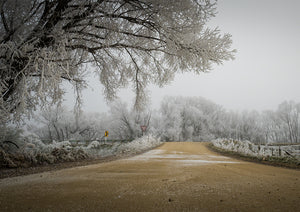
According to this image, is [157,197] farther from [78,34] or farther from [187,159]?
[187,159]

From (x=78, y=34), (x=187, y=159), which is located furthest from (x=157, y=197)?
(x=187, y=159)

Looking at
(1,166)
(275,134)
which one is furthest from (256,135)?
(1,166)

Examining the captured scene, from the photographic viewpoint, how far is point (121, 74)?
757cm

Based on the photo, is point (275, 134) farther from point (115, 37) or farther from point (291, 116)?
point (115, 37)

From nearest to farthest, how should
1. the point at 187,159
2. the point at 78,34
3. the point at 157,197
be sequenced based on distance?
the point at 157,197 → the point at 78,34 → the point at 187,159

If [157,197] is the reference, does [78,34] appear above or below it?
above

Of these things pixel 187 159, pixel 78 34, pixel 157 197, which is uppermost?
pixel 78 34

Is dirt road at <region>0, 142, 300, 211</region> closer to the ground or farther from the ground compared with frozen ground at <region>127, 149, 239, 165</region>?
farther from the ground

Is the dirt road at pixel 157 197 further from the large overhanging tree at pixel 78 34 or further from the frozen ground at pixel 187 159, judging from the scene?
the frozen ground at pixel 187 159

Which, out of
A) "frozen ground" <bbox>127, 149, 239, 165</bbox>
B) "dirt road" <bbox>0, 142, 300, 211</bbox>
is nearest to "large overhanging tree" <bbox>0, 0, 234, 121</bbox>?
"dirt road" <bbox>0, 142, 300, 211</bbox>

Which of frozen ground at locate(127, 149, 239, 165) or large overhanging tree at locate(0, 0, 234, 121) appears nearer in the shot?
large overhanging tree at locate(0, 0, 234, 121)

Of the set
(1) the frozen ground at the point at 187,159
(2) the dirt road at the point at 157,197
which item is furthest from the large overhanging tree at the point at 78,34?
(1) the frozen ground at the point at 187,159

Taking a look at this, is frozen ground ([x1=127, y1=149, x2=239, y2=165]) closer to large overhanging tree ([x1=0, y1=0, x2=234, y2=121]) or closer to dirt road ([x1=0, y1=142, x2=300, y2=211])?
dirt road ([x1=0, y1=142, x2=300, y2=211])

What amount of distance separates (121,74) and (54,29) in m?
3.50
